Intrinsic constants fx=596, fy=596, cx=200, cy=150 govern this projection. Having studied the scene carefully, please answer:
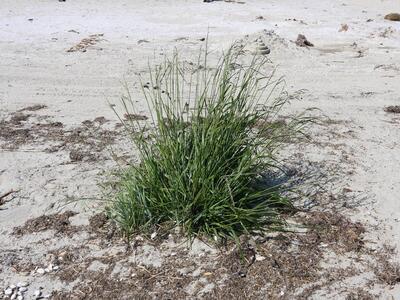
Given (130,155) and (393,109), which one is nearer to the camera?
(130,155)

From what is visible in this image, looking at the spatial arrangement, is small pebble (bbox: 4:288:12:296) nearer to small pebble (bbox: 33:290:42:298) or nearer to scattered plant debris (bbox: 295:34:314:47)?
small pebble (bbox: 33:290:42:298)

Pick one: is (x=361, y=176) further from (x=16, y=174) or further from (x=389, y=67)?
(x=389, y=67)

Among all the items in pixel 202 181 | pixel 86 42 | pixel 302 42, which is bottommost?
pixel 86 42

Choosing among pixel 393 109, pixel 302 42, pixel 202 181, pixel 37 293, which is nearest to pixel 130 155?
pixel 202 181

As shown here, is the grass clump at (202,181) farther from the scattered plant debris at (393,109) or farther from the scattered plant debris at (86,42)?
the scattered plant debris at (86,42)

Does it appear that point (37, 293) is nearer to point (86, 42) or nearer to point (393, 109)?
point (393, 109)

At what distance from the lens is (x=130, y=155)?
5188 millimetres

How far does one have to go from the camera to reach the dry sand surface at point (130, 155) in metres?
3.50

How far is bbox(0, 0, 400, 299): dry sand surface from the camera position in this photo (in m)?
3.50

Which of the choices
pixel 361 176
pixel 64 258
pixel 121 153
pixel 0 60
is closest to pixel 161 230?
pixel 64 258

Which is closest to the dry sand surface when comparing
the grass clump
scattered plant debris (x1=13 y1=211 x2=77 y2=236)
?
scattered plant debris (x1=13 y1=211 x2=77 y2=236)

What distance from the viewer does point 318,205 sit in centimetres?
430

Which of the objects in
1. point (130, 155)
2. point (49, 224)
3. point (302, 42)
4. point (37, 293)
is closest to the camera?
point (37, 293)

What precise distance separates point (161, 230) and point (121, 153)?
4.89 ft
